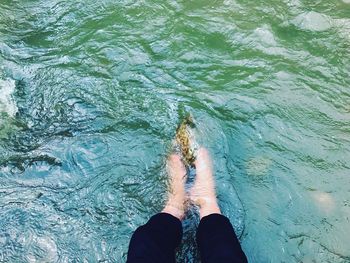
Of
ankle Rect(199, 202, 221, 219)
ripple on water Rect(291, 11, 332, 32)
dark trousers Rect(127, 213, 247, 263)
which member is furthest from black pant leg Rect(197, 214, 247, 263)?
ripple on water Rect(291, 11, 332, 32)

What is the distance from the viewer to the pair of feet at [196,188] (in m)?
2.75

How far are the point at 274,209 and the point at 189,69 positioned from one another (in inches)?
61.1

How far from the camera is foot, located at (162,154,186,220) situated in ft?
9.02

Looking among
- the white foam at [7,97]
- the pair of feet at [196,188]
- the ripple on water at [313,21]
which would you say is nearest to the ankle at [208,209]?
the pair of feet at [196,188]

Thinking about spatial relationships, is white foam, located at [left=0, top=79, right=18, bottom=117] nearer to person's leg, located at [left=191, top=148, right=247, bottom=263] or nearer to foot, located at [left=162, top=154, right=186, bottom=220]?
foot, located at [left=162, top=154, right=186, bottom=220]

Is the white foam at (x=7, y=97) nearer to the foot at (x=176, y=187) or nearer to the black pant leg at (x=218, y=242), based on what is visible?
the foot at (x=176, y=187)

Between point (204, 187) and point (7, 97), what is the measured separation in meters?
2.03

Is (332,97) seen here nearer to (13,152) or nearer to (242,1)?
(242,1)

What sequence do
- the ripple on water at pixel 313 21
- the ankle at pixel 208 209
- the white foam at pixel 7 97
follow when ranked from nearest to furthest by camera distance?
the ankle at pixel 208 209 → the white foam at pixel 7 97 → the ripple on water at pixel 313 21

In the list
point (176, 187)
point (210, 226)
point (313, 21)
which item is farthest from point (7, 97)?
point (313, 21)

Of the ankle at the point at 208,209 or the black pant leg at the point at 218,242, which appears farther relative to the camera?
the ankle at the point at 208,209

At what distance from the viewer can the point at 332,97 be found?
3406 millimetres

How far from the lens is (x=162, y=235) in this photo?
243 centimetres

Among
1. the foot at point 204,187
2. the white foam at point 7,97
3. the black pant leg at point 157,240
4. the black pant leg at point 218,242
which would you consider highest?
the black pant leg at point 218,242
